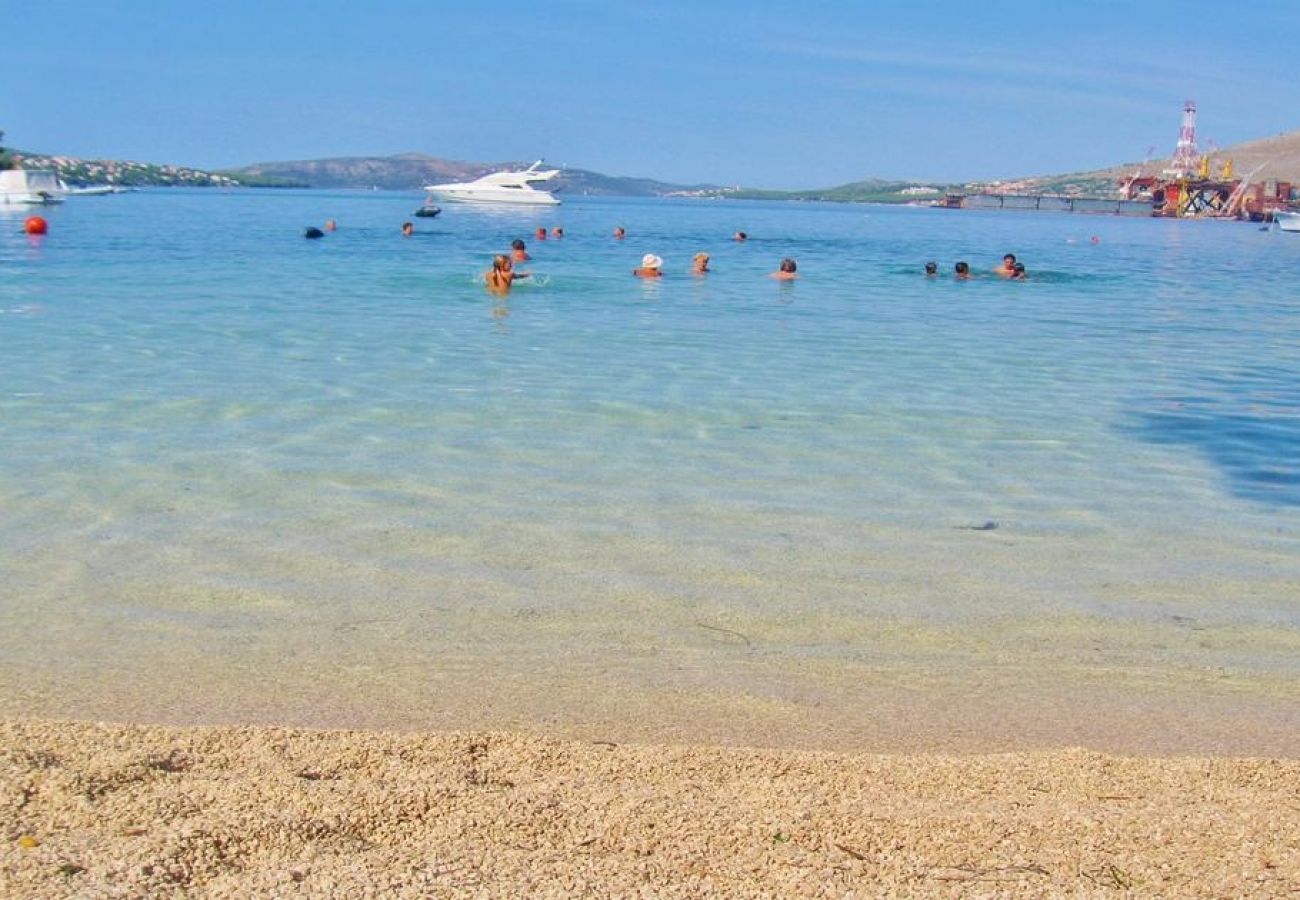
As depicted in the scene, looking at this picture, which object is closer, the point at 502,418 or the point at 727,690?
the point at 727,690

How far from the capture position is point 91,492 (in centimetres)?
779

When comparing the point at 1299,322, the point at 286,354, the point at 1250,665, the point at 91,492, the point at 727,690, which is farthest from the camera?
the point at 1299,322

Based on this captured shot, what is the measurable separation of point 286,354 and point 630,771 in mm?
10877

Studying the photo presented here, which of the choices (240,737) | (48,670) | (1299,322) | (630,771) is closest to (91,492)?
(48,670)

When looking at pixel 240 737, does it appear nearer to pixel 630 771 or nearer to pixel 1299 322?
pixel 630 771

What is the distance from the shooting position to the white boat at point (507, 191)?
97.1m

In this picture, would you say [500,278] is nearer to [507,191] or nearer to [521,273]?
[521,273]

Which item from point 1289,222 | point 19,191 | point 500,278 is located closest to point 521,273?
point 500,278

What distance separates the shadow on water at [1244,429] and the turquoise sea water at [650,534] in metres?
0.06

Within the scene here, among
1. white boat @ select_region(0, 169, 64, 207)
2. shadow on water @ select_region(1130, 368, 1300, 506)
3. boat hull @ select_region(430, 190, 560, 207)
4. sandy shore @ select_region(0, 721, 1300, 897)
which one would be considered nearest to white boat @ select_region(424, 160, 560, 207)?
boat hull @ select_region(430, 190, 560, 207)

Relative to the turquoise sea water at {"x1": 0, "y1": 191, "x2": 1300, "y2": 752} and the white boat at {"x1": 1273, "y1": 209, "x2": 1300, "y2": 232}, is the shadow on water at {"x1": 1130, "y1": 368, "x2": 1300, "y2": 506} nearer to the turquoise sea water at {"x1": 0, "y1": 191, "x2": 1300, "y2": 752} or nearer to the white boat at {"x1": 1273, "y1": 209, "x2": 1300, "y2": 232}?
the turquoise sea water at {"x1": 0, "y1": 191, "x2": 1300, "y2": 752}

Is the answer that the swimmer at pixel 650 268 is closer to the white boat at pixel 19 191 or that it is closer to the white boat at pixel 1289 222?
the white boat at pixel 19 191

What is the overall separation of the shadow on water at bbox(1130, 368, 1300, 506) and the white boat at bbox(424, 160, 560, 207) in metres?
84.7

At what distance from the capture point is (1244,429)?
436 inches
